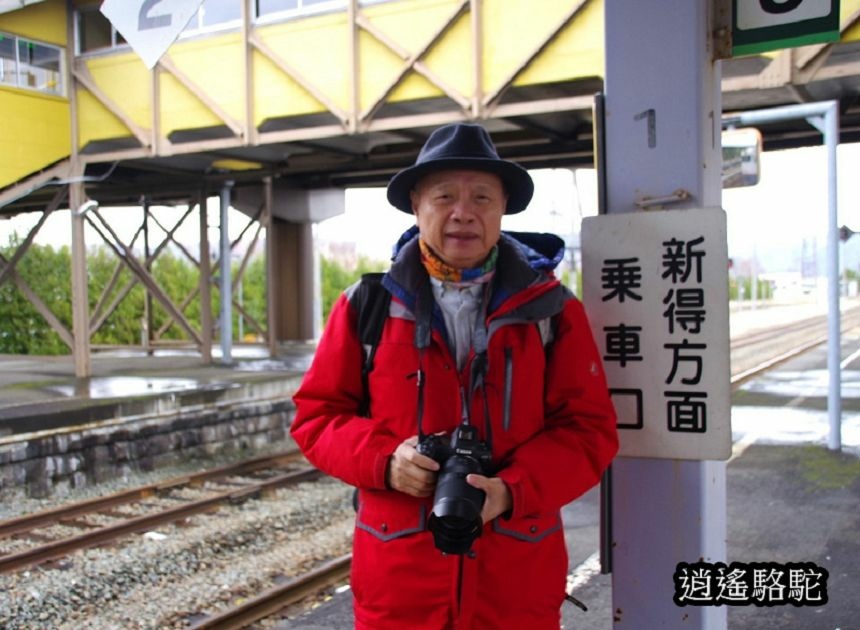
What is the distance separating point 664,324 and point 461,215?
690 mm

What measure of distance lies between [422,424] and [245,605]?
3900mm

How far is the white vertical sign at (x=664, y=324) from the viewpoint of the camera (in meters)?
2.44

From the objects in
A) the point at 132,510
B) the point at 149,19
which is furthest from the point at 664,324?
the point at 132,510

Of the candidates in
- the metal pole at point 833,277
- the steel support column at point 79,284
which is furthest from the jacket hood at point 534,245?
the steel support column at point 79,284

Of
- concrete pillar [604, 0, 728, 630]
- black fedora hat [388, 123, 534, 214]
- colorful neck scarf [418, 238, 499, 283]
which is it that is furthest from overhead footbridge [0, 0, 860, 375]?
colorful neck scarf [418, 238, 499, 283]

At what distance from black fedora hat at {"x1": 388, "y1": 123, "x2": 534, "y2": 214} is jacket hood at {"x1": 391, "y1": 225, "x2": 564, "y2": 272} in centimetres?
15

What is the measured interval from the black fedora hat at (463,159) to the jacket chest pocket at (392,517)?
91 cm

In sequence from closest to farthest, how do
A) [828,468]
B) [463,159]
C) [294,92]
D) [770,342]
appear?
[463,159], [828,468], [294,92], [770,342]

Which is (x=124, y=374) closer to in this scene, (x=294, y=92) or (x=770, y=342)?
(x=294, y=92)

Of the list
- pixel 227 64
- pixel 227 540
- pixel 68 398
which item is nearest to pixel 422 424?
pixel 227 540

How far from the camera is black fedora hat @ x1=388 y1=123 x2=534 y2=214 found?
7.79ft

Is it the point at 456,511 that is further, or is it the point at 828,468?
the point at 828,468

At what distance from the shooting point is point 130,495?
882 cm

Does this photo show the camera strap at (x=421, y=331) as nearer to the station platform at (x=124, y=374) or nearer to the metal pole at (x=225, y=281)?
the station platform at (x=124, y=374)
